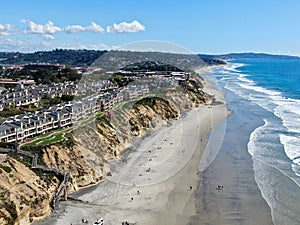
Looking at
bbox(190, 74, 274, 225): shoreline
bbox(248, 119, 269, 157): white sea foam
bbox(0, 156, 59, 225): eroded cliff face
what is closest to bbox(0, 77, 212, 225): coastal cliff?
bbox(0, 156, 59, 225): eroded cliff face

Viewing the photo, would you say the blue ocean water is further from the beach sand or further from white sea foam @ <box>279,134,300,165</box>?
the beach sand

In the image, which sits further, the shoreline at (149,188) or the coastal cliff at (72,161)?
the shoreline at (149,188)

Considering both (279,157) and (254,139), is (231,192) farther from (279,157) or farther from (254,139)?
(254,139)

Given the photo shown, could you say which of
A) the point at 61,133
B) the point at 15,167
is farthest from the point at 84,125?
the point at 15,167

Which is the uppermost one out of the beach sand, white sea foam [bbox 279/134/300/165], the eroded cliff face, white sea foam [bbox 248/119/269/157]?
the eroded cliff face

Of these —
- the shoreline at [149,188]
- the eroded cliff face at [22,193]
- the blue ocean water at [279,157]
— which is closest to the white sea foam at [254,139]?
the blue ocean water at [279,157]

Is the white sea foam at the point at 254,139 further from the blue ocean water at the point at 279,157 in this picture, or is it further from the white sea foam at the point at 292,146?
the white sea foam at the point at 292,146
